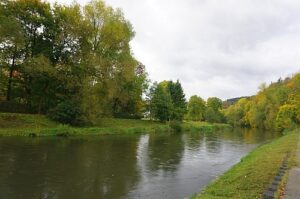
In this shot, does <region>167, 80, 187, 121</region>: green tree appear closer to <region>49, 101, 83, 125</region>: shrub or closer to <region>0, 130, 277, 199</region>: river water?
<region>49, 101, 83, 125</region>: shrub

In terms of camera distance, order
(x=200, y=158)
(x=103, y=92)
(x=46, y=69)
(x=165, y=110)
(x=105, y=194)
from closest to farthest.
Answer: (x=105, y=194)
(x=200, y=158)
(x=46, y=69)
(x=103, y=92)
(x=165, y=110)

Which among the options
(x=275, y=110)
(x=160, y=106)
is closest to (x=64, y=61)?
(x=160, y=106)

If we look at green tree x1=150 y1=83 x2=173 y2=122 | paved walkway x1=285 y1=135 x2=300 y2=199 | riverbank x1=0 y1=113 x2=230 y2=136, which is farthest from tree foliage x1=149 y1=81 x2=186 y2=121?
paved walkway x1=285 y1=135 x2=300 y2=199

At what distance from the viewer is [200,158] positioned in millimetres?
23516

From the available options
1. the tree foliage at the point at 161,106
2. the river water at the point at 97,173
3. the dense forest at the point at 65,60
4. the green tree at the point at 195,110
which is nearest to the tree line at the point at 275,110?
the green tree at the point at 195,110

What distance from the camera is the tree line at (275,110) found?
182 feet

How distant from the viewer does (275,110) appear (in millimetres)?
72562

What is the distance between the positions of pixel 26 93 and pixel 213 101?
303ft

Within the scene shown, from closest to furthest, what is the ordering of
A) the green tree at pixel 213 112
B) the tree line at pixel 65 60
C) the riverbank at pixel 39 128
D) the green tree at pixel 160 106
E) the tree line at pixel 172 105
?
the riverbank at pixel 39 128 < the tree line at pixel 65 60 < the green tree at pixel 160 106 < the tree line at pixel 172 105 < the green tree at pixel 213 112

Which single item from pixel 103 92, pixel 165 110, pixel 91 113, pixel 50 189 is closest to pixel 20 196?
pixel 50 189

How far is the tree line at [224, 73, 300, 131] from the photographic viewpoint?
5544 cm

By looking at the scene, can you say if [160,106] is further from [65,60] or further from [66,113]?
[66,113]

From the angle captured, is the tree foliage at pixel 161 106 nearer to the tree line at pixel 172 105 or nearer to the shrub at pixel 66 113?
the tree line at pixel 172 105

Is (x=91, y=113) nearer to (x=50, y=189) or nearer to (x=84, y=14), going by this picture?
(x=84, y=14)
